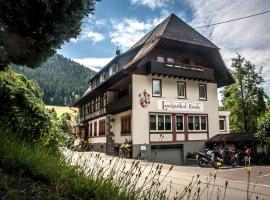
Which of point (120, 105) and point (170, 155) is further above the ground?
point (120, 105)

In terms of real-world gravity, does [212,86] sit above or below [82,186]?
above

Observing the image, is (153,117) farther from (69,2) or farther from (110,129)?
(69,2)

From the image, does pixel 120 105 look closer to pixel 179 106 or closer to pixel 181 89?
pixel 179 106

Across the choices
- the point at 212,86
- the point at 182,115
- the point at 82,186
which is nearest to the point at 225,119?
the point at 212,86

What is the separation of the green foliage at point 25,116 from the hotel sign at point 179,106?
69.0ft

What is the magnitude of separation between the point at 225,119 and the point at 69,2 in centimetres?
3073

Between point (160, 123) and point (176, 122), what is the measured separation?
1.72 metres

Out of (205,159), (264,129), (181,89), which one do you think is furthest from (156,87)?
(264,129)

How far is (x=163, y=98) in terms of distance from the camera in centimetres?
2822

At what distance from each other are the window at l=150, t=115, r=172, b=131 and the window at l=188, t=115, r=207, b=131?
2.44 metres

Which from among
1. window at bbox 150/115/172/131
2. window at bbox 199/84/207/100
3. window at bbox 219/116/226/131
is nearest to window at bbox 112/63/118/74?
window at bbox 150/115/172/131

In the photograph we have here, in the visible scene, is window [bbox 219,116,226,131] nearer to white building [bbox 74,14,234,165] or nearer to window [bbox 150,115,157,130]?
white building [bbox 74,14,234,165]

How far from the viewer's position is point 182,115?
95.1 feet

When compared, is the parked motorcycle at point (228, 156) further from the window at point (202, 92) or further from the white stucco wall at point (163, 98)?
the window at point (202, 92)
